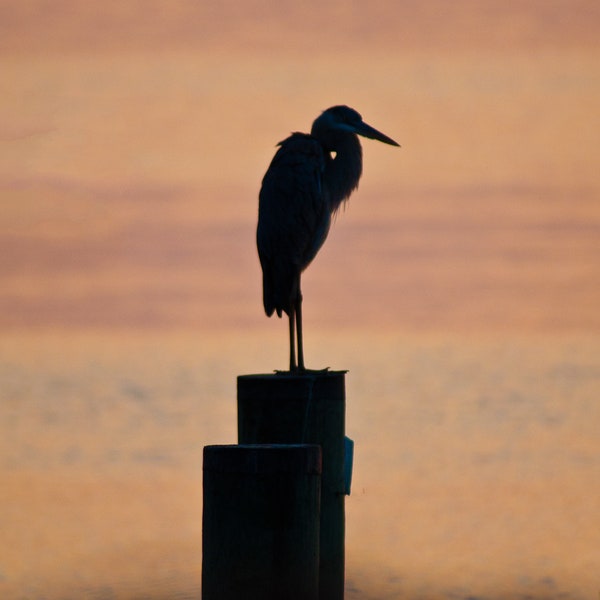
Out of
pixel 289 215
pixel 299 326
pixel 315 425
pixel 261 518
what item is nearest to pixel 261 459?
pixel 261 518

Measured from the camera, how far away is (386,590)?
1223 cm

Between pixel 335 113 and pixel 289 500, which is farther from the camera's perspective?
pixel 335 113

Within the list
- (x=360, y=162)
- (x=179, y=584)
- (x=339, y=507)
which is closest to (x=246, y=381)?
(x=339, y=507)

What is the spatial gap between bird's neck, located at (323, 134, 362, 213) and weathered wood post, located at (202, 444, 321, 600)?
19.2ft

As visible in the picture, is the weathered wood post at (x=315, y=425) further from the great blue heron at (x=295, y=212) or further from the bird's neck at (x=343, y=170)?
the bird's neck at (x=343, y=170)

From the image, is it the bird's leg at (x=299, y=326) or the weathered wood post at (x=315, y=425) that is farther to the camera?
the bird's leg at (x=299, y=326)

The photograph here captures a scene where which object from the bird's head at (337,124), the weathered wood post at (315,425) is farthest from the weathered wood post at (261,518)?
the bird's head at (337,124)

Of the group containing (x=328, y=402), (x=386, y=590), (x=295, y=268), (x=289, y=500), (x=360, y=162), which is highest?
(x=360, y=162)

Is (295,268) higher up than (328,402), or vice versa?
(295,268)

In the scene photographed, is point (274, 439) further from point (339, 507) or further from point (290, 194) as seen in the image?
point (290, 194)

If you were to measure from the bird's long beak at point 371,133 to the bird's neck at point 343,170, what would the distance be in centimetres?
10

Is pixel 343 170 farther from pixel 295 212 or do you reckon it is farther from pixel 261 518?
pixel 261 518

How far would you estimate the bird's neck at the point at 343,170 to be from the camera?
36.2 feet

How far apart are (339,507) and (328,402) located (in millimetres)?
535
